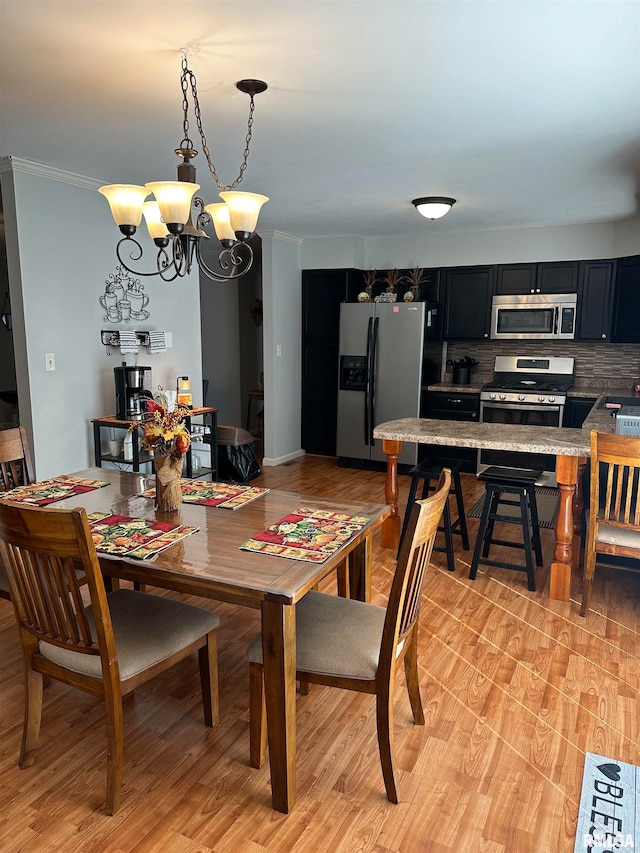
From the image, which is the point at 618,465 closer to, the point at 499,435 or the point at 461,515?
the point at 499,435

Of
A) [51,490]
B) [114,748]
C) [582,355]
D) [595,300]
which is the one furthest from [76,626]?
[582,355]

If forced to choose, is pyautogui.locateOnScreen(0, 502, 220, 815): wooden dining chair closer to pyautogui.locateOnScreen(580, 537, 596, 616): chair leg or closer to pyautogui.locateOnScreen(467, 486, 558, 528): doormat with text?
pyautogui.locateOnScreen(580, 537, 596, 616): chair leg

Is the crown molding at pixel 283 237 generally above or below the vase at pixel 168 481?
above

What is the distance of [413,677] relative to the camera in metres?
2.12

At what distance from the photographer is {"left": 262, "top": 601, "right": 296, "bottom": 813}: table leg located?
5.55 feet

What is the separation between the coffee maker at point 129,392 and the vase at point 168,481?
6.38 feet

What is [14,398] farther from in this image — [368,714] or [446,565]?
[368,714]

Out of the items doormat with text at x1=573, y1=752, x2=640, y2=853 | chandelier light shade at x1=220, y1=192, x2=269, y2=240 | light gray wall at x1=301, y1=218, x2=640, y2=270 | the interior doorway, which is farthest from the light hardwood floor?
light gray wall at x1=301, y1=218, x2=640, y2=270

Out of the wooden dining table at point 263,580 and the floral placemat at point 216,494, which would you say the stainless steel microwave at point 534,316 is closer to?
the floral placemat at point 216,494

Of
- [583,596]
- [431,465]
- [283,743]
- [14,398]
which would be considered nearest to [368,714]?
[283,743]

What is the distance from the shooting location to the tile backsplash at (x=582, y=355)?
225 inches

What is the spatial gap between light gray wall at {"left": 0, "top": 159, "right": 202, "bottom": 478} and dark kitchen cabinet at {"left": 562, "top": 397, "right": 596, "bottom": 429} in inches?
151

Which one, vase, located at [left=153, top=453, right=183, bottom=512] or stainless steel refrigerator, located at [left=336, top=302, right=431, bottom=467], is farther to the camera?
stainless steel refrigerator, located at [left=336, top=302, right=431, bottom=467]

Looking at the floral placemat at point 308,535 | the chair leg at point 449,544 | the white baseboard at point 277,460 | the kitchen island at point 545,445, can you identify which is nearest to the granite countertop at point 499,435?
the kitchen island at point 545,445
